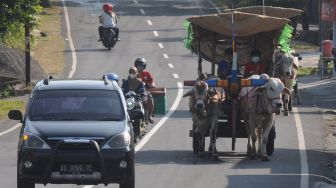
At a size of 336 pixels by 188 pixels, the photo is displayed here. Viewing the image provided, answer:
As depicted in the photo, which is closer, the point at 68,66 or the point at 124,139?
the point at 124,139

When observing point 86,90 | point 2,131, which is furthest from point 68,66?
point 86,90

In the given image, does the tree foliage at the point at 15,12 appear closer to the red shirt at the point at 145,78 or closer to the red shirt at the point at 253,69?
the red shirt at the point at 145,78

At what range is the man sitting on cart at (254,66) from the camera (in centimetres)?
2578

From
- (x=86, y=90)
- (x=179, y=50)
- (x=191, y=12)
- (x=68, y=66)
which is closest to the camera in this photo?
(x=86, y=90)

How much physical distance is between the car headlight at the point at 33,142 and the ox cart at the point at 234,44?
6869 millimetres

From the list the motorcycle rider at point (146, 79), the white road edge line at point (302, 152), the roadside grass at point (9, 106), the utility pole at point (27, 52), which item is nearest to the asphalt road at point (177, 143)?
the white road edge line at point (302, 152)

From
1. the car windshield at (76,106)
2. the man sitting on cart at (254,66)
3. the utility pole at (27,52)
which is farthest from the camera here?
the utility pole at (27,52)

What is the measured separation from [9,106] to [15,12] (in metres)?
2.94

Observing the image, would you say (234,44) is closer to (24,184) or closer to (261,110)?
(261,110)

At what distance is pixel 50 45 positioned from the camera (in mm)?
50844

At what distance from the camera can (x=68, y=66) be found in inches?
1793

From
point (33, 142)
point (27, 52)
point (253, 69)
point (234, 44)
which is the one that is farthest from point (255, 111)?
point (27, 52)

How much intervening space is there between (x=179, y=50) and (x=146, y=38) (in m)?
3.37

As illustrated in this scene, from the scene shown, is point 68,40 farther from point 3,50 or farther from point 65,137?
point 65,137
